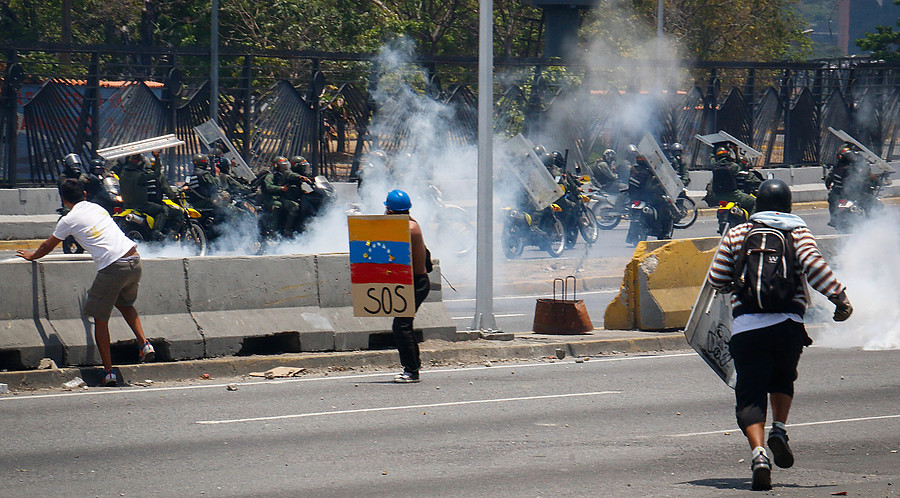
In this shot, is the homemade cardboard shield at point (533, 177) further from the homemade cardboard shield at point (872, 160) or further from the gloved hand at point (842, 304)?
the gloved hand at point (842, 304)

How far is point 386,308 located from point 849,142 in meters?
16.9

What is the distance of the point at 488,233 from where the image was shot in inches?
458

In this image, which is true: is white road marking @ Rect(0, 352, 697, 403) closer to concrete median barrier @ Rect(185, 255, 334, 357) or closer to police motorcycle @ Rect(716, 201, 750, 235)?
concrete median barrier @ Rect(185, 255, 334, 357)

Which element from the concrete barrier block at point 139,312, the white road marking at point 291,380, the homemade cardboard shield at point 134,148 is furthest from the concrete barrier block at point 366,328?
the homemade cardboard shield at point 134,148

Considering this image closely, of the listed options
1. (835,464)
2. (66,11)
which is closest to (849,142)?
(835,464)

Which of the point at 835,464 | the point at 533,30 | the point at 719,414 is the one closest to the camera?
the point at 835,464

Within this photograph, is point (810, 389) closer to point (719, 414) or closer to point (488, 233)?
point (719, 414)

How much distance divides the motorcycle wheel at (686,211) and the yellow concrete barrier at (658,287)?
31.3 feet

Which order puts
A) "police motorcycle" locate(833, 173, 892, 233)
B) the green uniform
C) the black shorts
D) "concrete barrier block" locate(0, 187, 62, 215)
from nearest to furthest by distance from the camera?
the black shorts < the green uniform < "concrete barrier block" locate(0, 187, 62, 215) < "police motorcycle" locate(833, 173, 892, 233)

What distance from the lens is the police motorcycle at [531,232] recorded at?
63.0 feet

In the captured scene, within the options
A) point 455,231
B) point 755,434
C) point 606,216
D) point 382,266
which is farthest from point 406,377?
point 606,216

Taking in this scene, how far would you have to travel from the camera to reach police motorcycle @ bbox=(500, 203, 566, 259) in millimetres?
19188

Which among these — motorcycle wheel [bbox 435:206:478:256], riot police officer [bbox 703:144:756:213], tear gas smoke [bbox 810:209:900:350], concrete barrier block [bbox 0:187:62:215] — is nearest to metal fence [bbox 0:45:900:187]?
concrete barrier block [bbox 0:187:62:215]

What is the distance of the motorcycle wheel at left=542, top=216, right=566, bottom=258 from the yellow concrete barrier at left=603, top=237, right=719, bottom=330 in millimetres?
6738
